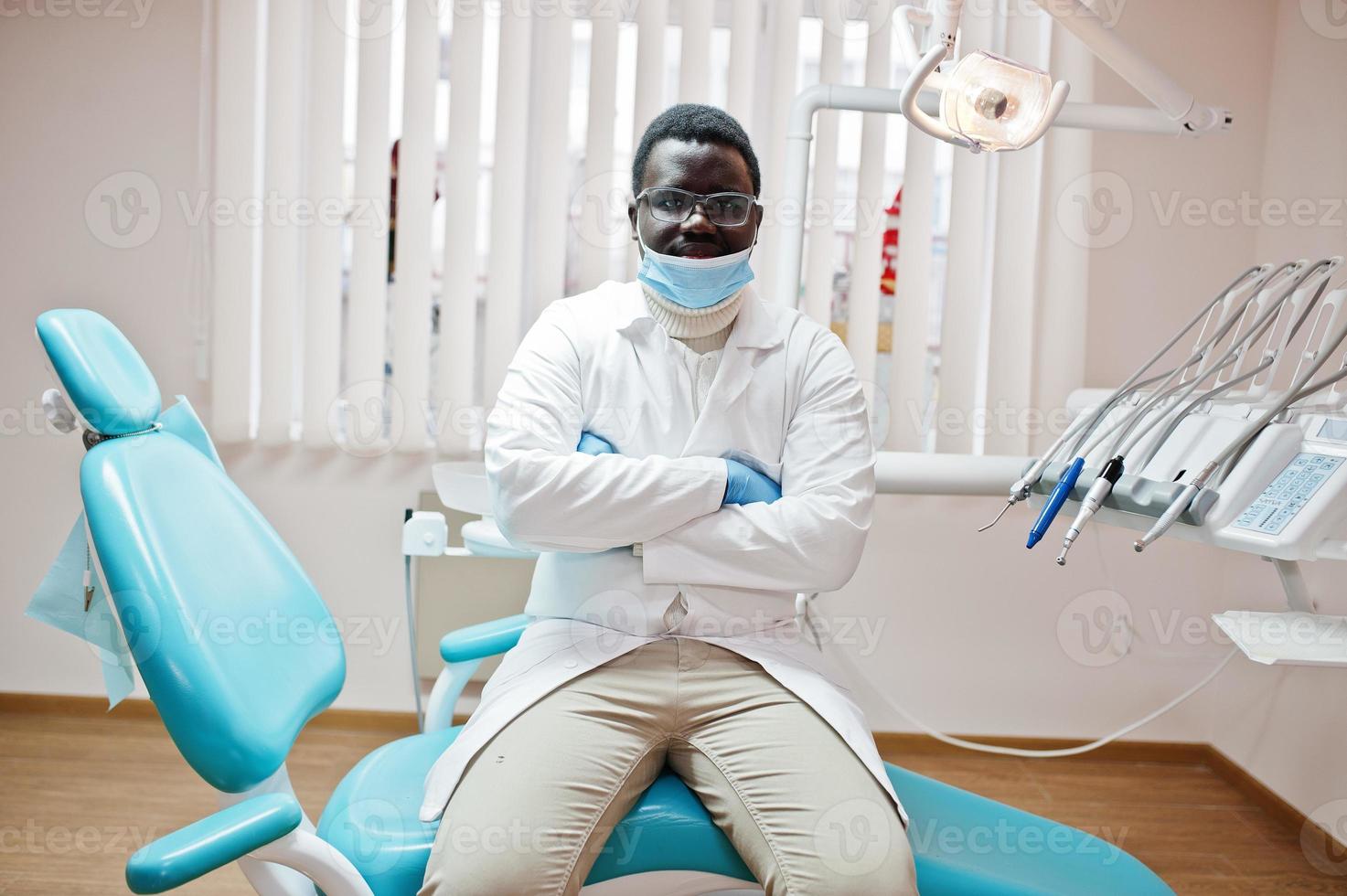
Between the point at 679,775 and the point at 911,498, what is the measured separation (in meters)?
1.41

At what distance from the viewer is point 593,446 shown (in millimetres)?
1568

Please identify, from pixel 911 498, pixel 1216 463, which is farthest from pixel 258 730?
pixel 911 498

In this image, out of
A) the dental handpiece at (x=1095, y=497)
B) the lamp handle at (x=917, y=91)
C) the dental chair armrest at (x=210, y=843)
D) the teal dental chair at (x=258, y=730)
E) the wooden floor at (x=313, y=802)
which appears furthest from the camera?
the wooden floor at (x=313, y=802)

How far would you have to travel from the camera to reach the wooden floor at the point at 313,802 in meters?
2.03

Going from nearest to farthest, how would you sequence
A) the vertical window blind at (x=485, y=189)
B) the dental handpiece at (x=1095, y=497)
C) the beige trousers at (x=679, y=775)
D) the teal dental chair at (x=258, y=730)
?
the teal dental chair at (x=258, y=730) < the beige trousers at (x=679, y=775) < the dental handpiece at (x=1095, y=497) < the vertical window blind at (x=485, y=189)

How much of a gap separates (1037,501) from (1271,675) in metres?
1.25

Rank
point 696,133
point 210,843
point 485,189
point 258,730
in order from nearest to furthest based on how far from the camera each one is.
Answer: point 210,843 < point 258,730 < point 696,133 < point 485,189

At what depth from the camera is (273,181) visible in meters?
2.53

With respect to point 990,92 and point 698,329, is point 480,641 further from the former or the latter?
point 990,92

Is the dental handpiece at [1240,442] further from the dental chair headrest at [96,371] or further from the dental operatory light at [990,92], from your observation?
the dental chair headrest at [96,371]

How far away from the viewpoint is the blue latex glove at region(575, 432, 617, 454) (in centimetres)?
156

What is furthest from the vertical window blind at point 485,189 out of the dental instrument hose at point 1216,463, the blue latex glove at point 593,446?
the dental instrument hose at point 1216,463

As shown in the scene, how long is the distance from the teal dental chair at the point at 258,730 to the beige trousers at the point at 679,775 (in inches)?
2.1

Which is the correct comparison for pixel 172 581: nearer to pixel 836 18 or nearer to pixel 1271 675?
pixel 836 18
